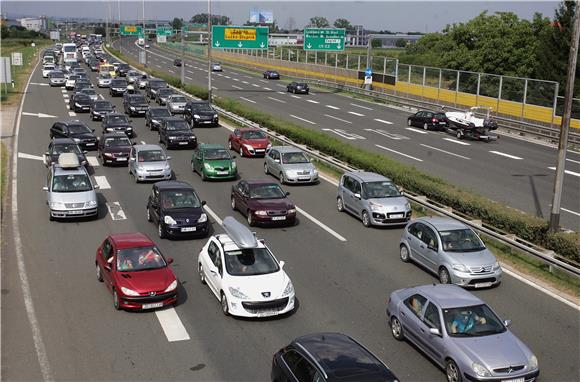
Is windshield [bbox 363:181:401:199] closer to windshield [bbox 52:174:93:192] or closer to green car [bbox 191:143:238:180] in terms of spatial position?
green car [bbox 191:143:238:180]

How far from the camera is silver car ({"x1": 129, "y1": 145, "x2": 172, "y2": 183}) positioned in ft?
94.4

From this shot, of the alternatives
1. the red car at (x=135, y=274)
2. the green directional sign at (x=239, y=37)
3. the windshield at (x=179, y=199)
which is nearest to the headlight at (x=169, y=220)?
the windshield at (x=179, y=199)

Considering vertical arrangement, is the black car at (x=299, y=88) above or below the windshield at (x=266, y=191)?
above

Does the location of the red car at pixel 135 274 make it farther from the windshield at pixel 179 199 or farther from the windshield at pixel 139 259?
the windshield at pixel 179 199

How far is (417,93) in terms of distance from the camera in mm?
60906

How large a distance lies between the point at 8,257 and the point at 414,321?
1232cm

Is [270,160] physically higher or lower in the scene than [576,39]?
lower

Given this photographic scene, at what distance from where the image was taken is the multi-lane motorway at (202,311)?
508 inches

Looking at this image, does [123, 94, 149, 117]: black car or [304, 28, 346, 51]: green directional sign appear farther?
[304, 28, 346, 51]: green directional sign

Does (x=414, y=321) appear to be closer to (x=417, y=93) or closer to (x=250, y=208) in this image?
(x=250, y=208)

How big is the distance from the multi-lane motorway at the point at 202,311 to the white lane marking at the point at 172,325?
25 millimetres

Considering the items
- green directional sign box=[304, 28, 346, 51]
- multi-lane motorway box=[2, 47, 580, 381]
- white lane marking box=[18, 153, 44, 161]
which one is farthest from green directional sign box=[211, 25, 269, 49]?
multi-lane motorway box=[2, 47, 580, 381]

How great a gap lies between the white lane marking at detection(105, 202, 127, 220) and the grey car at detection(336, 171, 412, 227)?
8.21m

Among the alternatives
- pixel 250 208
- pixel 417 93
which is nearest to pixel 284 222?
pixel 250 208
